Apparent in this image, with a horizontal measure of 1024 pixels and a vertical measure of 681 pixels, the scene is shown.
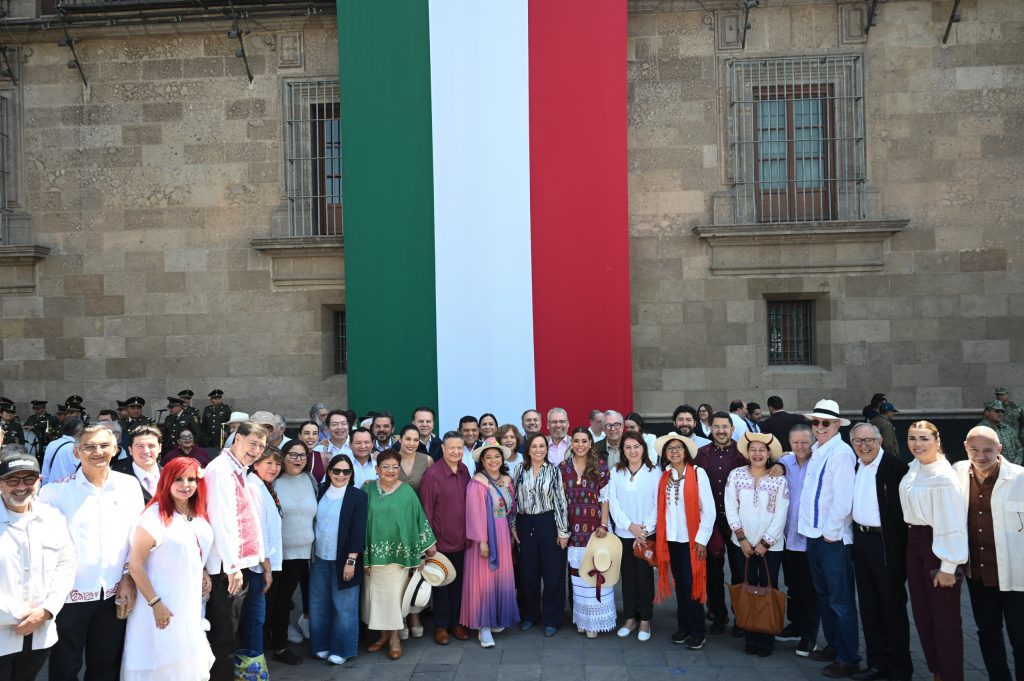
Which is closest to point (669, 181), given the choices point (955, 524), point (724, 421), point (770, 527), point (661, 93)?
point (661, 93)

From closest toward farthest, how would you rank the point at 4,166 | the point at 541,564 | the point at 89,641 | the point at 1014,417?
the point at 89,641 < the point at 541,564 < the point at 1014,417 < the point at 4,166

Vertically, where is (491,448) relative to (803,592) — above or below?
above

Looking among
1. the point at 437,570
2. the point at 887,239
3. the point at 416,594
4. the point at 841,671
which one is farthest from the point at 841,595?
the point at 887,239

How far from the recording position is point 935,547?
4.75m

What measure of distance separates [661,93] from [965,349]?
5.86 m

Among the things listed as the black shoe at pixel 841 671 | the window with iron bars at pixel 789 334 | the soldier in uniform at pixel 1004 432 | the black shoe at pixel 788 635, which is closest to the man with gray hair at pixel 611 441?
the black shoe at pixel 788 635

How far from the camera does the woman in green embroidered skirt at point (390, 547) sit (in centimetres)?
596

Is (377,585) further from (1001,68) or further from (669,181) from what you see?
(1001,68)

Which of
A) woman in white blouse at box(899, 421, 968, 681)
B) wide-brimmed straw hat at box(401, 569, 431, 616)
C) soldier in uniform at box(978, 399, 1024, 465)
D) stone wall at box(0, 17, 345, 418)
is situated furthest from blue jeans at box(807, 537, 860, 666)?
stone wall at box(0, 17, 345, 418)

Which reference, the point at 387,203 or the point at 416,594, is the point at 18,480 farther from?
the point at 387,203

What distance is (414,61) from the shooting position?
10945mm

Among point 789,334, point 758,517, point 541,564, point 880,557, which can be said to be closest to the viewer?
point 880,557

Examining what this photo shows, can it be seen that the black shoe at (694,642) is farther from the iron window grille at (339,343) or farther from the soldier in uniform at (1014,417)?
the iron window grille at (339,343)

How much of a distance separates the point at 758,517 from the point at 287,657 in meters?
3.84
